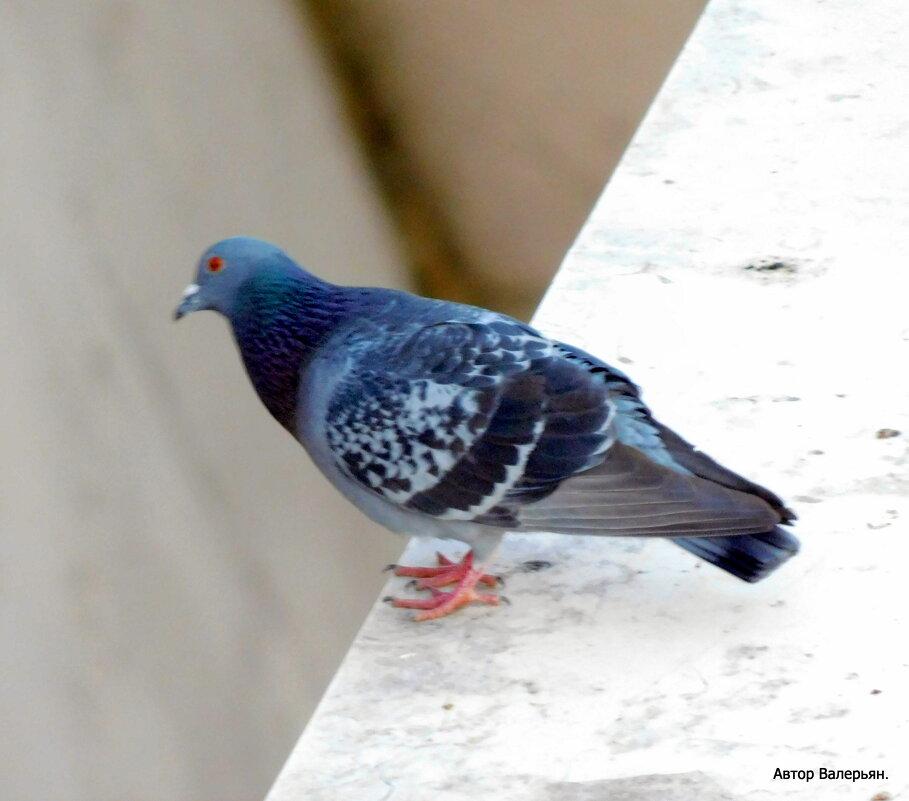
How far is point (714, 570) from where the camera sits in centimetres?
275

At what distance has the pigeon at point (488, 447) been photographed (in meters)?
2.59

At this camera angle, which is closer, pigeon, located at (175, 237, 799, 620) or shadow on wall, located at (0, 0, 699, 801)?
pigeon, located at (175, 237, 799, 620)

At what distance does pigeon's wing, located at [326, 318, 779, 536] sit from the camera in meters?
2.61

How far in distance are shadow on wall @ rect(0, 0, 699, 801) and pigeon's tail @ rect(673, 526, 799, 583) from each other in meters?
3.60

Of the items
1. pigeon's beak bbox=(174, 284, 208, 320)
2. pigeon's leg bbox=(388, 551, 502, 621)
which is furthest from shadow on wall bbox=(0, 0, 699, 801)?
pigeon's leg bbox=(388, 551, 502, 621)

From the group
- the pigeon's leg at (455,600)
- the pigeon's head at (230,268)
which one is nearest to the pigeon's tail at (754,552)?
the pigeon's leg at (455,600)

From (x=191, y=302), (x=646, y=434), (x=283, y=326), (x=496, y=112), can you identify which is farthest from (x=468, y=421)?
(x=496, y=112)

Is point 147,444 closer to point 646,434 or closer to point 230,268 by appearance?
point 230,268

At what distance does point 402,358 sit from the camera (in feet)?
9.36

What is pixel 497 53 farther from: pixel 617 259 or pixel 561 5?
pixel 617 259

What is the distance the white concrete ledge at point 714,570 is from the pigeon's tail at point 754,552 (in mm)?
98

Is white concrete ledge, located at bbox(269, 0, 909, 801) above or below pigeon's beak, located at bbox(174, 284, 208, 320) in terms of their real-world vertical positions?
below

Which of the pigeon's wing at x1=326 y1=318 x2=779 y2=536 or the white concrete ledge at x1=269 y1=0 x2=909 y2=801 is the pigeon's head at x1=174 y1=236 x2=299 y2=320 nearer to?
the pigeon's wing at x1=326 y1=318 x2=779 y2=536

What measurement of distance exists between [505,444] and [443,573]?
1.27 feet
